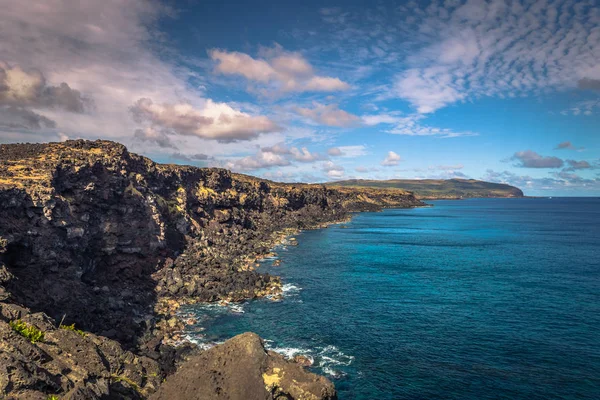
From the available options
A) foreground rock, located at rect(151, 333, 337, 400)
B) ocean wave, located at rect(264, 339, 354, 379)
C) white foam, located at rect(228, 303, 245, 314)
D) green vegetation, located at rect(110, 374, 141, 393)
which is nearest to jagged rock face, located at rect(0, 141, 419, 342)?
white foam, located at rect(228, 303, 245, 314)

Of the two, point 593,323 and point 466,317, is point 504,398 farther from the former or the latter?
point 593,323

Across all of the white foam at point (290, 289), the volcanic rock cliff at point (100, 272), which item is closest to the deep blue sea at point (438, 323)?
the white foam at point (290, 289)

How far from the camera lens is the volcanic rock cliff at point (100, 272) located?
20266 millimetres

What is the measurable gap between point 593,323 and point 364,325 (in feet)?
117

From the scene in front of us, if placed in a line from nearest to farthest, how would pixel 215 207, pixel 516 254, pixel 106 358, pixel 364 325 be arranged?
1. pixel 106 358
2. pixel 364 325
3. pixel 516 254
4. pixel 215 207

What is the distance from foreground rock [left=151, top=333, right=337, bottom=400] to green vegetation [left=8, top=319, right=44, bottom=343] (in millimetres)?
9167

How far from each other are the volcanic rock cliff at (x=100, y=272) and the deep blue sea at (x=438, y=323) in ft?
28.4

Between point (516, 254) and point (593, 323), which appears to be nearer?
point (593, 323)

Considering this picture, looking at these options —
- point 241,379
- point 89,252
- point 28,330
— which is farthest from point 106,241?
point 241,379

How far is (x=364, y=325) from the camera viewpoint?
5291 centimetres

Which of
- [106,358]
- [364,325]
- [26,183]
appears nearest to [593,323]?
[364,325]

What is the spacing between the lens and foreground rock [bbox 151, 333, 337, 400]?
63.2ft

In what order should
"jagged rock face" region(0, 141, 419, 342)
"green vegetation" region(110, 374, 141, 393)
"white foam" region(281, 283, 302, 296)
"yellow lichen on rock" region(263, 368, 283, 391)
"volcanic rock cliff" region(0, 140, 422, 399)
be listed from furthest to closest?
"white foam" region(281, 283, 302, 296) → "jagged rock face" region(0, 141, 419, 342) → "green vegetation" region(110, 374, 141, 393) → "volcanic rock cliff" region(0, 140, 422, 399) → "yellow lichen on rock" region(263, 368, 283, 391)

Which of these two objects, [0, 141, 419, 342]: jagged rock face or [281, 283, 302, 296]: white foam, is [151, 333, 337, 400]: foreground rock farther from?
[281, 283, 302, 296]: white foam
